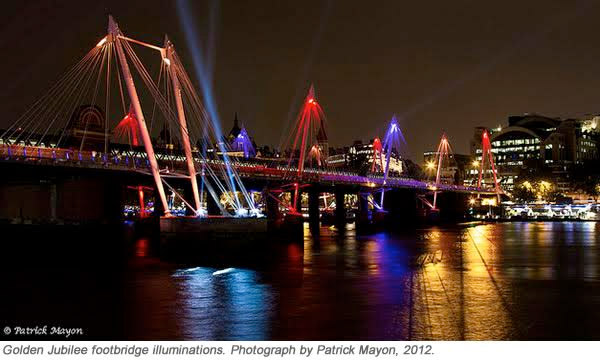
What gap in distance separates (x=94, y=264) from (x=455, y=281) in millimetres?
21552

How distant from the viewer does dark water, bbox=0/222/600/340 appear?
64.7 feet

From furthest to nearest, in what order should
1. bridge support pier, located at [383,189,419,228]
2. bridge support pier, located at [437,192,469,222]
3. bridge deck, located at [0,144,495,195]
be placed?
bridge support pier, located at [437,192,469,222] < bridge support pier, located at [383,189,419,228] < bridge deck, located at [0,144,495,195]

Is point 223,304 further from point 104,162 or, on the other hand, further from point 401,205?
point 401,205

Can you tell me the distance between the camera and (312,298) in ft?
86.2

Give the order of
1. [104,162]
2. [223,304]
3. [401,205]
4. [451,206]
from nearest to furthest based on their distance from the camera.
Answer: [223,304], [104,162], [401,205], [451,206]

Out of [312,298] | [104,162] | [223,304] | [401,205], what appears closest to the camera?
[223,304]

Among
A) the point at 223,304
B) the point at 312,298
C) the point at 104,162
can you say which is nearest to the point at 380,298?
the point at 312,298

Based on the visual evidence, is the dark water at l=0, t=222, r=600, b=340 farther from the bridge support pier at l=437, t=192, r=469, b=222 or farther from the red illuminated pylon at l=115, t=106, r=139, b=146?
the bridge support pier at l=437, t=192, r=469, b=222

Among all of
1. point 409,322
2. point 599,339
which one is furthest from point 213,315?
point 599,339

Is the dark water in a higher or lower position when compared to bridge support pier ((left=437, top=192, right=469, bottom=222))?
lower

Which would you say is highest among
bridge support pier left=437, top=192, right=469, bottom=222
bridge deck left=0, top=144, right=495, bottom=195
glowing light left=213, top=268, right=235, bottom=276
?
bridge deck left=0, top=144, right=495, bottom=195

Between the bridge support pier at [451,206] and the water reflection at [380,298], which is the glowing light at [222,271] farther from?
the bridge support pier at [451,206]

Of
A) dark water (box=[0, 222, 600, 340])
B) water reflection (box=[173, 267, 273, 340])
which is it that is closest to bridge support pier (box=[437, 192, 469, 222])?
dark water (box=[0, 222, 600, 340])
